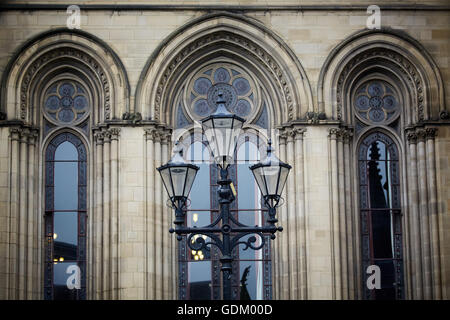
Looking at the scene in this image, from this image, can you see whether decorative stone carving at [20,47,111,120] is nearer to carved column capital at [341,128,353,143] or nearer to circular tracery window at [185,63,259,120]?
circular tracery window at [185,63,259,120]

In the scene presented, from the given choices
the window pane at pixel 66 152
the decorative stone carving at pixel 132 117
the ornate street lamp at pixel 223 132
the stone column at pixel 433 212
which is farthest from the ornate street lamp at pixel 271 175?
the window pane at pixel 66 152

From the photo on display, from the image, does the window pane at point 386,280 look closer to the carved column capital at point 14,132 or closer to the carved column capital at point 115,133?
the carved column capital at point 115,133

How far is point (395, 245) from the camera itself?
26.7 meters

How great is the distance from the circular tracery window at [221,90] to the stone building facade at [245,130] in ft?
0.14

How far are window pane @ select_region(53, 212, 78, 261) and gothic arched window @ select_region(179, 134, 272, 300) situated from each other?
2.23 m

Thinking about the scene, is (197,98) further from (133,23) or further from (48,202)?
(48,202)

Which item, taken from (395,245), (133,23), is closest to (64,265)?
(133,23)

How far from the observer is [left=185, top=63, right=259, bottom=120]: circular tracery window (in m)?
27.2

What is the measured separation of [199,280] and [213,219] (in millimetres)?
1319

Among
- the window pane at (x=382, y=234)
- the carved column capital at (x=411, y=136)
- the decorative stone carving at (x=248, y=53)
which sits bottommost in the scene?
the window pane at (x=382, y=234)

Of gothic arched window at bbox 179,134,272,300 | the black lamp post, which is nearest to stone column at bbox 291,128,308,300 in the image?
gothic arched window at bbox 179,134,272,300

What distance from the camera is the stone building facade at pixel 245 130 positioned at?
84.9ft
